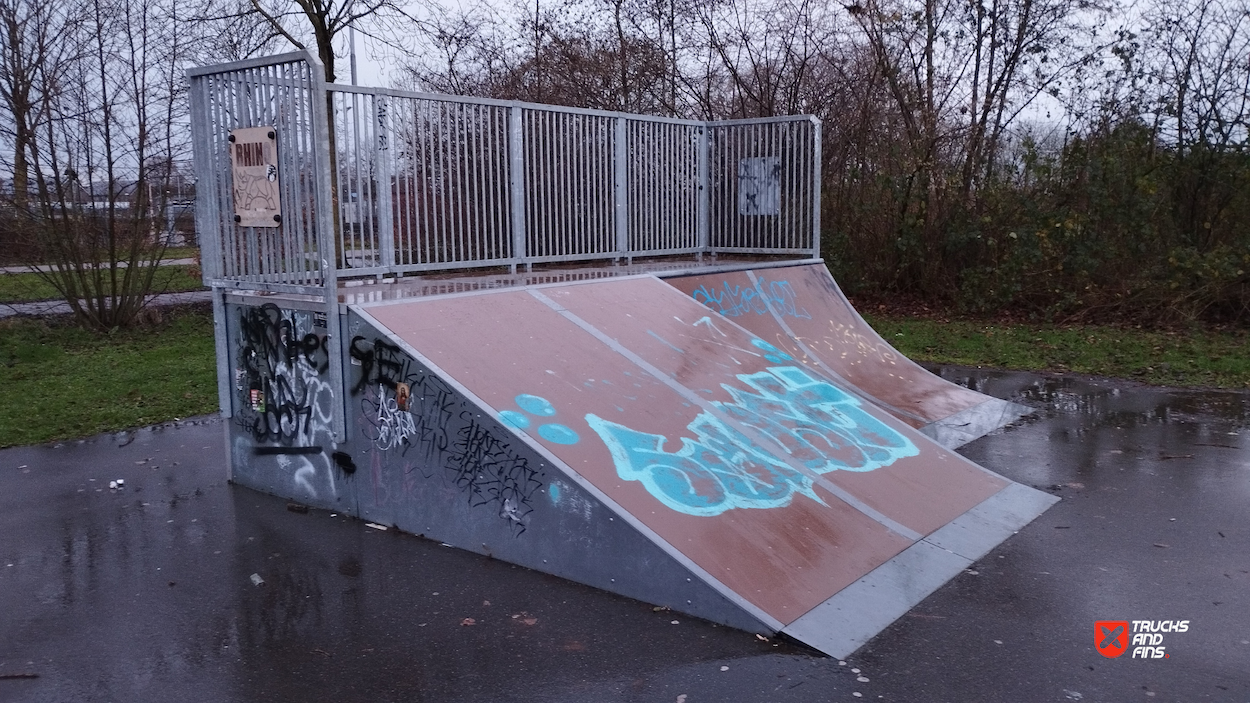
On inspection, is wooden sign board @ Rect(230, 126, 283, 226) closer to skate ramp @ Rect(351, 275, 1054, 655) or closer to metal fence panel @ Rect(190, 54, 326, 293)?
metal fence panel @ Rect(190, 54, 326, 293)

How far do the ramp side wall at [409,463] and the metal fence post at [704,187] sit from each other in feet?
19.9

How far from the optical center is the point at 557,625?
4539 millimetres

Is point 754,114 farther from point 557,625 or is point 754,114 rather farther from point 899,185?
point 557,625

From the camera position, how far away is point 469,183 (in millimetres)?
8539

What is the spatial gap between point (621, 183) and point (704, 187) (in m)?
1.79

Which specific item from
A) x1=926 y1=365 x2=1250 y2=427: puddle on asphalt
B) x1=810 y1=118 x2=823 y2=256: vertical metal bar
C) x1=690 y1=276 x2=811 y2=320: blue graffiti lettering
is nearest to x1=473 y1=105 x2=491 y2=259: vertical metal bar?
x1=690 y1=276 x2=811 y2=320: blue graffiti lettering

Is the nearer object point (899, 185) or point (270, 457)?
point (270, 457)

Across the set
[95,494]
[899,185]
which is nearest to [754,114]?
[899,185]

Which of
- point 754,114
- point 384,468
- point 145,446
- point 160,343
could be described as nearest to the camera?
point 384,468

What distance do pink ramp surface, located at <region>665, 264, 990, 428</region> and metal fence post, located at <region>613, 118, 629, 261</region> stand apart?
1282 mm

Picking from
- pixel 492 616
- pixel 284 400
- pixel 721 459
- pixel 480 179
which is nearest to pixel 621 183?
pixel 480 179

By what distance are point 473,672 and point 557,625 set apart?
0.56m

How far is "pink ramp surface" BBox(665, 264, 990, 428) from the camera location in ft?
30.5

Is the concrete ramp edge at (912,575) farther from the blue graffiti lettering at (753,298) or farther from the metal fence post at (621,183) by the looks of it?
the metal fence post at (621,183)
